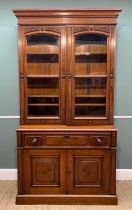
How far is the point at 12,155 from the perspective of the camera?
3.58 metres

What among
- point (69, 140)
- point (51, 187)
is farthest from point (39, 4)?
point (51, 187)

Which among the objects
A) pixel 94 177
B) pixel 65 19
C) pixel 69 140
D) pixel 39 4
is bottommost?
pixel 94 177

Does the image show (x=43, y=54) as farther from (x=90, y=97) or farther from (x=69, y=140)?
(x=69, y=140)

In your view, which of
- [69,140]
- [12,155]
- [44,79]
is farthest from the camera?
[12,155]

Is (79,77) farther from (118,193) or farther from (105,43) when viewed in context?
(118,193)

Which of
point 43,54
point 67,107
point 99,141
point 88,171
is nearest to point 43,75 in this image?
point 43,54

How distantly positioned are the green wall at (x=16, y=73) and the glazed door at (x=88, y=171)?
712 mm

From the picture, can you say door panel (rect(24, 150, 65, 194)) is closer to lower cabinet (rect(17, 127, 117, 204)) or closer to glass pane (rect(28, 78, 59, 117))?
lower cabinet (rect(17, 127, 117, 204))

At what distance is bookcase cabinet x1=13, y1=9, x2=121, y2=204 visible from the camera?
289 centimetres

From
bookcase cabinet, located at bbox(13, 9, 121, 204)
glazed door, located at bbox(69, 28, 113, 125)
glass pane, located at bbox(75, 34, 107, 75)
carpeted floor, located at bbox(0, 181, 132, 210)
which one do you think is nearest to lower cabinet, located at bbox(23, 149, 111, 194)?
bookcase cabinet, located at bbox(13, 9, 121, 204)

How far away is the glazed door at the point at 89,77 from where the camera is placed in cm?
298

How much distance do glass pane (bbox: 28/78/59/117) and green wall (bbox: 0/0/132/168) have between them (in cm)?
47

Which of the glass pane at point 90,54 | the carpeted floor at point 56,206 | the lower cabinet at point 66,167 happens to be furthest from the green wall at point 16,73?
the lower cabinet at point 66,167

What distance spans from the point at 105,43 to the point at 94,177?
1.55 meters
